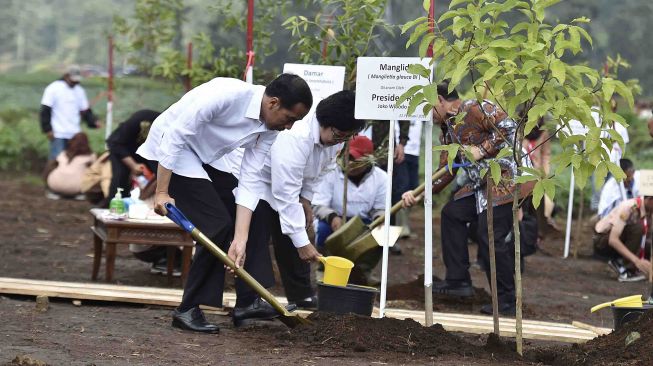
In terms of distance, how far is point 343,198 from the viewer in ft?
34.1

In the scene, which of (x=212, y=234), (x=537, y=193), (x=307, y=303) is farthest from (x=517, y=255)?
(x=307, y=303)

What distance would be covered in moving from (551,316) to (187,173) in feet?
12.8

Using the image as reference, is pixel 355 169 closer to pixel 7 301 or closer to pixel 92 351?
pixel 7 301

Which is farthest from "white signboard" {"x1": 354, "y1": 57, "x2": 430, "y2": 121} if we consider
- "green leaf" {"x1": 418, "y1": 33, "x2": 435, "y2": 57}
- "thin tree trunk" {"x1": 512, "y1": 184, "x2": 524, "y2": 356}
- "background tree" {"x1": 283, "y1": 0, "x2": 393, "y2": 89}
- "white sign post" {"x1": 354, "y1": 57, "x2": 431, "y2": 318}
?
"background tree" {"x1": 283, "y1": 0, "x2": 393, "y2": 89}

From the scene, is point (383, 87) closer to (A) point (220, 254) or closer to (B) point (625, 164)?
(A) point (220, 254)

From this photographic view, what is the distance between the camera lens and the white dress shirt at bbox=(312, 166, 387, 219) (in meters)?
10.8

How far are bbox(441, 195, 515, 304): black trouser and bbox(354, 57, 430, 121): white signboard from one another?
6.49 ft

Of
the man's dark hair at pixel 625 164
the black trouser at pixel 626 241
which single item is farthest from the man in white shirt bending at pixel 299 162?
the man's dark hair at pixel 625 164

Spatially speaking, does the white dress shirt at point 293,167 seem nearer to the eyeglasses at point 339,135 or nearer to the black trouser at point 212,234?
the eyeglasses at point 339,135

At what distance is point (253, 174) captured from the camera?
723cm

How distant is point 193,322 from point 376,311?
169 cm

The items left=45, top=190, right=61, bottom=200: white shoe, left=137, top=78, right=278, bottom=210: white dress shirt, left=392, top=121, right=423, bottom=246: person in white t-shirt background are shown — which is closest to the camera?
left=137, top=78, right=278, bottom=210: white dress shirt

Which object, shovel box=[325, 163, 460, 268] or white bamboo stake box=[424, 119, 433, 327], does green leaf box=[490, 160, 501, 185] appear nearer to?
white bamboo stake box=[424, 119, 433, 327]

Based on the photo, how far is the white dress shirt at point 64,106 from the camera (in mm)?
18219
